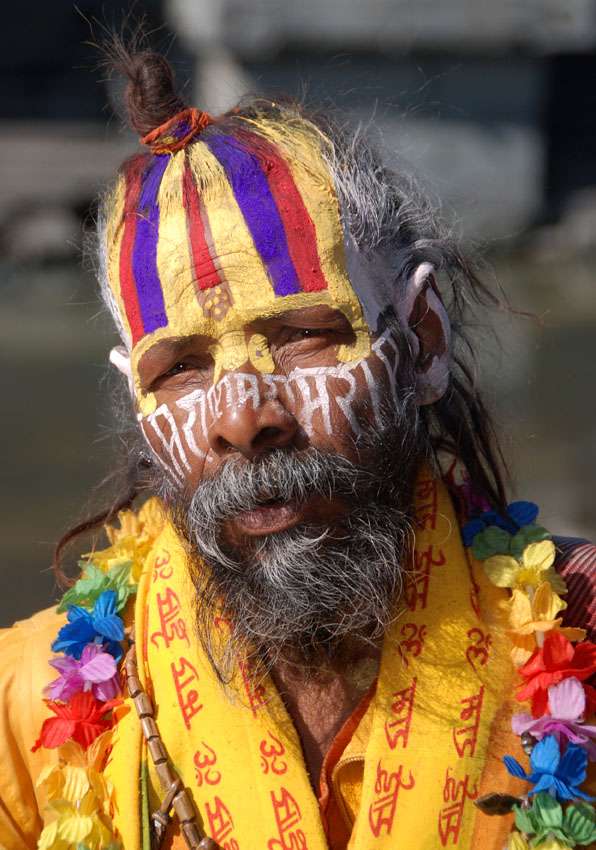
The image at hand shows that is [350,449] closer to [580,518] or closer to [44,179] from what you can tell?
[580,518]

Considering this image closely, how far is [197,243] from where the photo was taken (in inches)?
87.5

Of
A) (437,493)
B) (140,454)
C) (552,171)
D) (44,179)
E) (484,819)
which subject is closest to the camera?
(484,819)

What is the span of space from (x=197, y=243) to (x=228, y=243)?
0.07 metres

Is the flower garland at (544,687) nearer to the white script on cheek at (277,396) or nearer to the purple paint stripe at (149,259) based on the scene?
the white script on cheek at (277,396)

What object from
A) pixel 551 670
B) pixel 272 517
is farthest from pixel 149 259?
pixel 551 670

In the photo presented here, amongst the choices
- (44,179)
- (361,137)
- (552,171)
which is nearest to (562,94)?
(552,171)

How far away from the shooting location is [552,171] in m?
14.3

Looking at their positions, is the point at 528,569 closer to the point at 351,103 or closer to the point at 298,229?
the point at 298,229

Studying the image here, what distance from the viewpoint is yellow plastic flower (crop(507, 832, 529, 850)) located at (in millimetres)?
2018

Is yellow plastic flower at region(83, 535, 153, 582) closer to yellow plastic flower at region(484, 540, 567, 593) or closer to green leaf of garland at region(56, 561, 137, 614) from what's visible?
green leaf of garland at region(56, 561, 137, 614)

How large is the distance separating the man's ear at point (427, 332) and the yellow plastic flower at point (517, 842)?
0.91m

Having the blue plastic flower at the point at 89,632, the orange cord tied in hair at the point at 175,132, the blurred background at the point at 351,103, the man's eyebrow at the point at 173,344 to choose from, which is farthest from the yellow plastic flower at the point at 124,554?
the blurred background at the point at 351,103

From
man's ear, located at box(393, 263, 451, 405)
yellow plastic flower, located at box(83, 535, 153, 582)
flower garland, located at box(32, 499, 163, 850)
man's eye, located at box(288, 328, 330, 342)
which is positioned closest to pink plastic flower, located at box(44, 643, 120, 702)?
flower garland, located at box(32, 499, 163, 850)

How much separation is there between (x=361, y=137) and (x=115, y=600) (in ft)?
3.93
